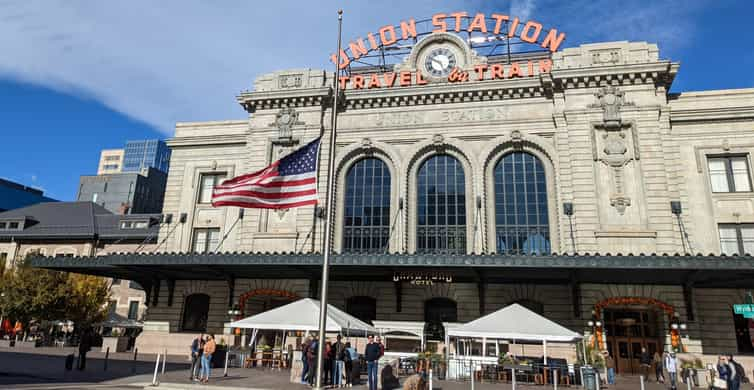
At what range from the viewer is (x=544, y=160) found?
28.9 m

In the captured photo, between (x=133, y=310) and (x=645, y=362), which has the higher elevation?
(x=133, y=310)

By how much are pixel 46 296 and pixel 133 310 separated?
10650 millimetres

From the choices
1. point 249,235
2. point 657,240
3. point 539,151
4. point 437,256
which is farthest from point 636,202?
point 249,235

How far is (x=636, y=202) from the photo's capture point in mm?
25906

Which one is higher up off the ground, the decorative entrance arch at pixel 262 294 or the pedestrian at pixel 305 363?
the decorative entrance arch at pixel 262 294

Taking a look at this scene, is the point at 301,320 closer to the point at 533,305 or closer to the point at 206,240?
the point at 533,305

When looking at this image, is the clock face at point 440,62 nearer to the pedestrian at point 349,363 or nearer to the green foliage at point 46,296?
the pedestrian at point 349,363

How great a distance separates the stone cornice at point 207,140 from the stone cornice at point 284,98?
2.24 meters

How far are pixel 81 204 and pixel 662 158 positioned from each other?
5559cm

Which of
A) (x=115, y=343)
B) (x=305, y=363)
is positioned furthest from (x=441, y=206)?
(x=115, y=343)

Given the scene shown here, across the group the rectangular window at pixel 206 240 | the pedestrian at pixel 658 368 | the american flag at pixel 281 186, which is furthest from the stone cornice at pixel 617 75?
the rectangular window at pixel 206 240

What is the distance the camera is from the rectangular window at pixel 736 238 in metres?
25.3

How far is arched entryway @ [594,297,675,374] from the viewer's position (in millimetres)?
24375

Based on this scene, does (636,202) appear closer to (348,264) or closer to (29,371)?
(348,264)
